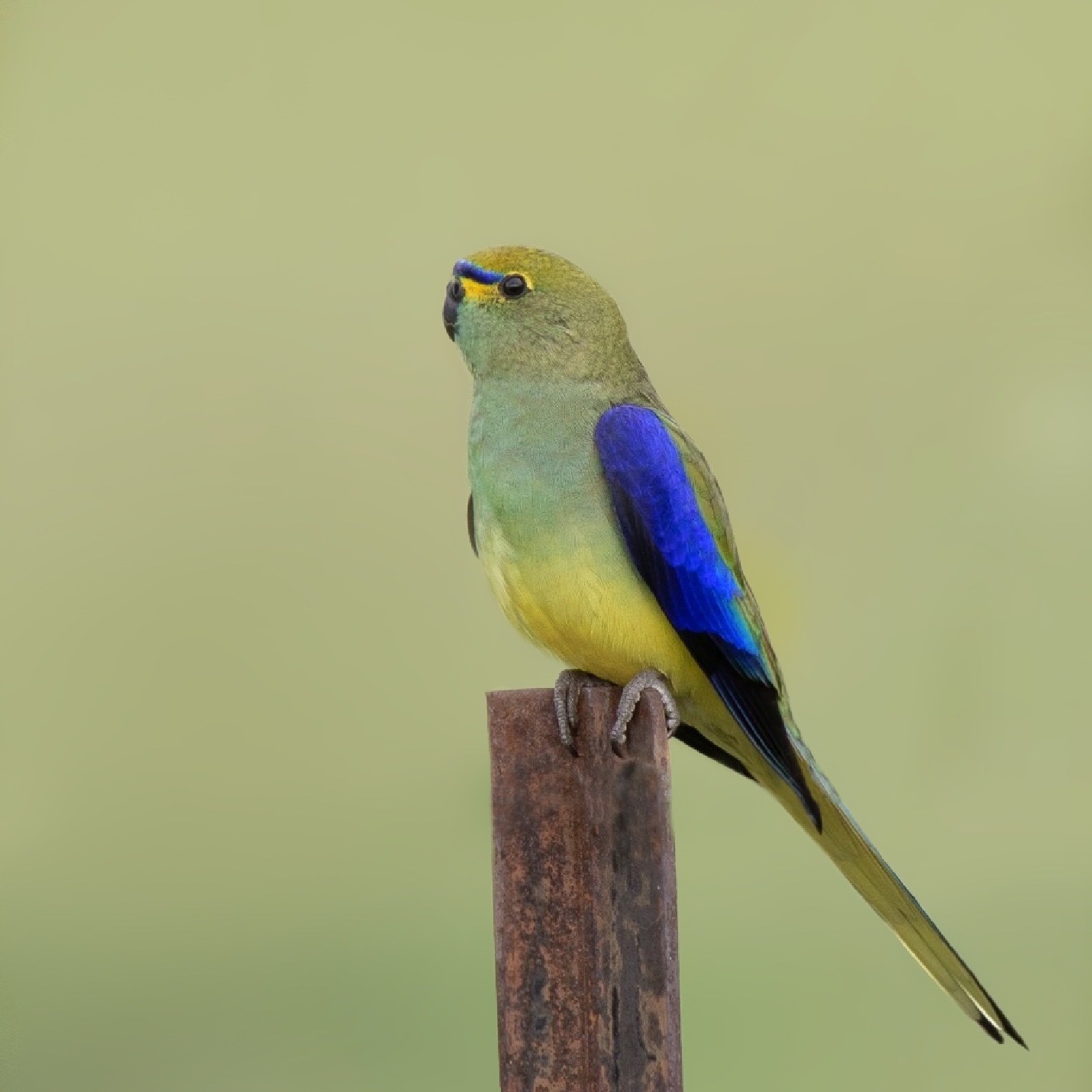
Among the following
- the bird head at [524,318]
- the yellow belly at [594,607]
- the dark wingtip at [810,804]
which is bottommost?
the dark wingtip at [810,804]

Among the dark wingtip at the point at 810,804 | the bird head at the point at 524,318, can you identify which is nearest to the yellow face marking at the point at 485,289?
the bird head at the point at 524,318

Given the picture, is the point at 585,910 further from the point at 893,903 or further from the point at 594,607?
the point at 893,903

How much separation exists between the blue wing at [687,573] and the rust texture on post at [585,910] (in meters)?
0.42

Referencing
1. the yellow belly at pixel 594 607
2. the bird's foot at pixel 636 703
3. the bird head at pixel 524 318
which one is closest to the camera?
the bird's foot at pixel 636 703

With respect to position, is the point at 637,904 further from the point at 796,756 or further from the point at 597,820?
the point at 796,756

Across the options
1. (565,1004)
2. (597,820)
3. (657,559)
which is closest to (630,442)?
(657,559)

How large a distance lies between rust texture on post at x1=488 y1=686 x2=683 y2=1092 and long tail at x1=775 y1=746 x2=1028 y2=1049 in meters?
0.62

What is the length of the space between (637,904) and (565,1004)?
6.8 inches

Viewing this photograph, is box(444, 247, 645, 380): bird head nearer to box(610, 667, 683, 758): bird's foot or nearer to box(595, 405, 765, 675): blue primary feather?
box(595, 405, 765, 675): blue primary feather

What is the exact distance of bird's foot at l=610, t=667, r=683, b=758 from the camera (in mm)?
2004

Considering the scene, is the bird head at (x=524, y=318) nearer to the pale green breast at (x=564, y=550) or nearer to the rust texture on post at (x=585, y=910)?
the pale green breast at (x=564, y=550)

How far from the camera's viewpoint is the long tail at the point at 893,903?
7.58 feet

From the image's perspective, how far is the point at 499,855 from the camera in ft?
A: 6.35

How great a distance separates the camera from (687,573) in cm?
242
